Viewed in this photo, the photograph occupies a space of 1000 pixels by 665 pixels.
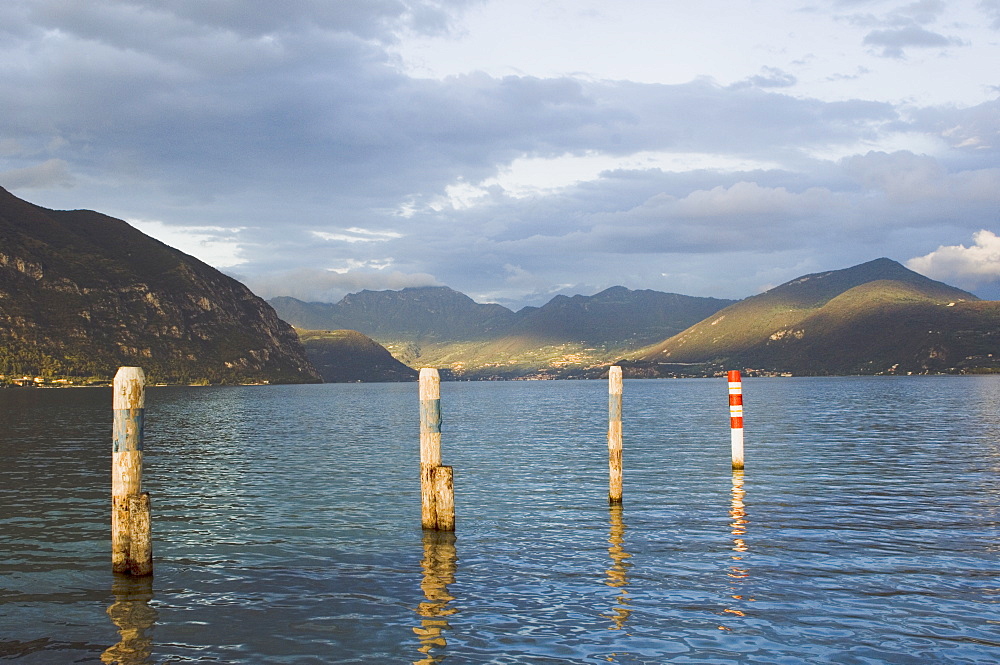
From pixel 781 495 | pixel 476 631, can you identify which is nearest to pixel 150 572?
pixel 476 631

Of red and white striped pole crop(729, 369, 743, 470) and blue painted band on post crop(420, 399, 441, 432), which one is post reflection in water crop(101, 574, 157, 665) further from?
red and white striped pole crop(729, 369, 743, 470)

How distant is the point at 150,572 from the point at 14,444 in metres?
44.1

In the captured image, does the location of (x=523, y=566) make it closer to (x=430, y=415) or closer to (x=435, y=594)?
(x=435, y=594)

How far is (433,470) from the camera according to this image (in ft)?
70.2

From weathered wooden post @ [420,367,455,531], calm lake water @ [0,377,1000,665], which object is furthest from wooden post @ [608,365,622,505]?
weathered wooden post @ [420,367,455,531]

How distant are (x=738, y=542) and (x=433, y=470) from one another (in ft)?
26.9

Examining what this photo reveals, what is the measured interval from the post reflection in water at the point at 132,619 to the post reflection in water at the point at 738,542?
33.7 ft

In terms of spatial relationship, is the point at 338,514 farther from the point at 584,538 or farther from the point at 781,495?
the point at 781,495

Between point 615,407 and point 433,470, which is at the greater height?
point 615,407

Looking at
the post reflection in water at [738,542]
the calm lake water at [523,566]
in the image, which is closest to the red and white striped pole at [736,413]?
the calm lake water at [523,566]

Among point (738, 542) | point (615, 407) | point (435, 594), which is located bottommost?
point (738, 542)

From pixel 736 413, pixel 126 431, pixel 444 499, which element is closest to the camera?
pixel 126 431

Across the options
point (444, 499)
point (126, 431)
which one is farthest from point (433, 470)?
point (126, 431)

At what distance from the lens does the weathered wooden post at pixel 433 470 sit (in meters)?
21.4
